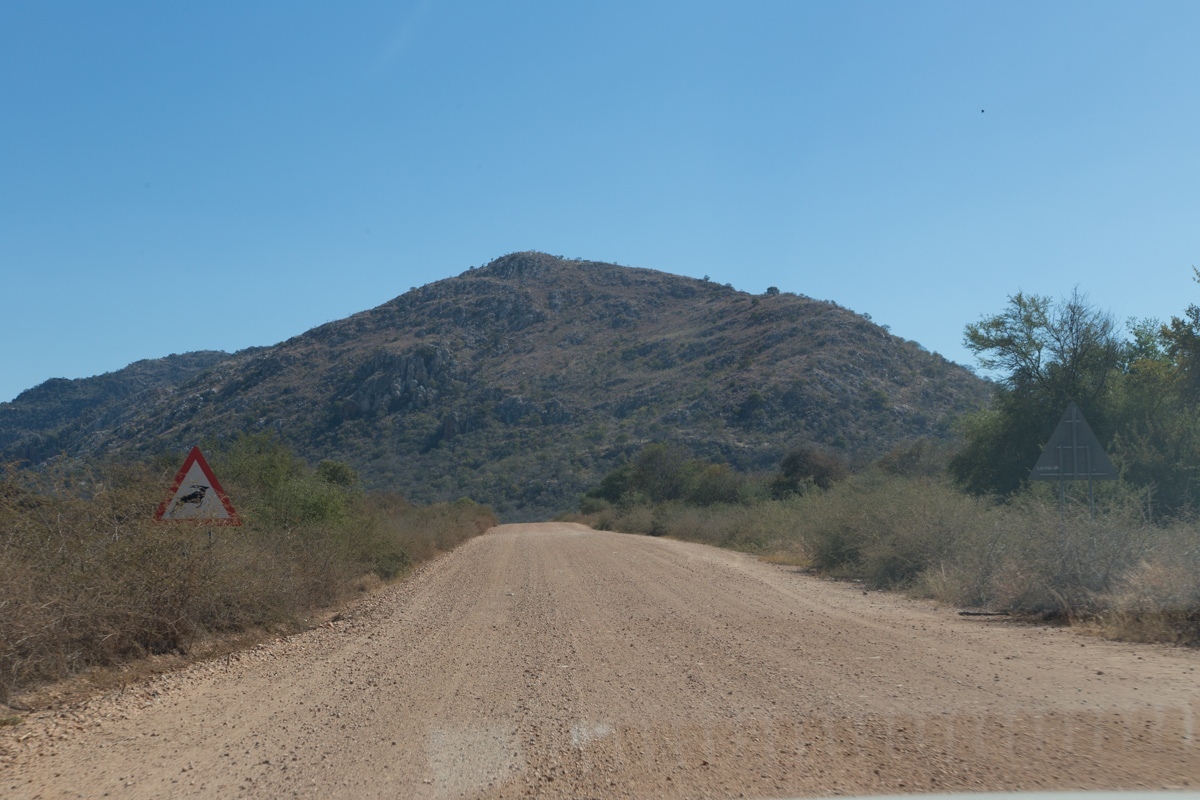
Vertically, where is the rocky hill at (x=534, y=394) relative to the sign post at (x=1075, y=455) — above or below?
above

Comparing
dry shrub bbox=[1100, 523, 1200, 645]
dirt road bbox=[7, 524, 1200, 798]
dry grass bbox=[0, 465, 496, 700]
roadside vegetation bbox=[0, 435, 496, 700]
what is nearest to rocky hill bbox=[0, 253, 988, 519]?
dry shrub bbox=[1100, 523, 1200, 645]

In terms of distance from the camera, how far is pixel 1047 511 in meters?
14.9

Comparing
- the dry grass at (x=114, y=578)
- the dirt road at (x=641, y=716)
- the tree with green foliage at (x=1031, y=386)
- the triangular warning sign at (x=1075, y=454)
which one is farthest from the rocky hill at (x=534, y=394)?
the dirt road at (x=641, y=716)

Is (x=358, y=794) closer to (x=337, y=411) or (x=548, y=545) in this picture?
(x=548, y=545)

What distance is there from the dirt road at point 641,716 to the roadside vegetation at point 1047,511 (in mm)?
1366

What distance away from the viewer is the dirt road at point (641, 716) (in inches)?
244

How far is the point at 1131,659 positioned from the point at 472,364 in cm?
9214

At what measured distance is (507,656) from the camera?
36.6ft

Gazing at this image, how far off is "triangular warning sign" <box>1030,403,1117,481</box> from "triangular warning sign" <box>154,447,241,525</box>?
12296mm

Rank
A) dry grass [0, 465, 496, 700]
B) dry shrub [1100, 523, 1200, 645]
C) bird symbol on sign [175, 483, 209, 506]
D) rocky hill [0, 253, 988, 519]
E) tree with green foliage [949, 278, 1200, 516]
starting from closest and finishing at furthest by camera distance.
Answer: dry grass [0, 465, 496, 700]
dry shrub [1100, 523, 1200, 645]
bird symbol on sign [175, 483, 209, 506]
tree with green foliage [949, 278, 1200, 516]
rocky hill [0, 253, 988, 519]

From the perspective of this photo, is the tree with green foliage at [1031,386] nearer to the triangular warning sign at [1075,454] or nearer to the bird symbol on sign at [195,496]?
the triangular warning sign at [1075,454]

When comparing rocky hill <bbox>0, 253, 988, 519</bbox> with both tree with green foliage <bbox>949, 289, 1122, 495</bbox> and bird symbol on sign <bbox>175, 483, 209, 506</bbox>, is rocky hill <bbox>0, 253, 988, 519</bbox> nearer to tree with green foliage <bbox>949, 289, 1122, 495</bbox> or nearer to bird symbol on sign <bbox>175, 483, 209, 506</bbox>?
tree with green foliage <bbox>949, 289, 1122, 495</bbox>

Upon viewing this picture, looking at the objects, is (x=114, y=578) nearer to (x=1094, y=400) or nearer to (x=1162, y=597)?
(x=1162, y=597)

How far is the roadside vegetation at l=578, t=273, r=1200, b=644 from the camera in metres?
13.2
